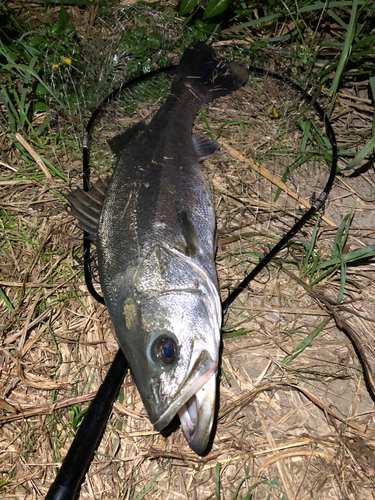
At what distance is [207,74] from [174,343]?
2.35m

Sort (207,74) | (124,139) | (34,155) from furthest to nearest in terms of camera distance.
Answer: (34,155) < (207,74) < (124,139)

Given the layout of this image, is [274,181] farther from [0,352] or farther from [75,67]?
[0,352]

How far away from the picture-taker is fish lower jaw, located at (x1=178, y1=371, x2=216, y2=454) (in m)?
2.07

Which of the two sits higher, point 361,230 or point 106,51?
point 106,51

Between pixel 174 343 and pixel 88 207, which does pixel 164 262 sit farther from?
pixel 88 207

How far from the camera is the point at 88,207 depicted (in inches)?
105

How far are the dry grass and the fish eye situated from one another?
70 cm

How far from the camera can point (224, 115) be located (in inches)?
140

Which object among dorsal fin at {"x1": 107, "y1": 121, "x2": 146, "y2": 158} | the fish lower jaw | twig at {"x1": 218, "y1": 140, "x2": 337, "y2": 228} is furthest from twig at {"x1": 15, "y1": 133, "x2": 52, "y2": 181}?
the fish lower jaw

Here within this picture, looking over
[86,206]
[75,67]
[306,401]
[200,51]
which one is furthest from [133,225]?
[75,67]

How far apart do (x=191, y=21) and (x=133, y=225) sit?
262cm

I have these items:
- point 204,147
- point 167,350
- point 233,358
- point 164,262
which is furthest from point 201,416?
point 204,147

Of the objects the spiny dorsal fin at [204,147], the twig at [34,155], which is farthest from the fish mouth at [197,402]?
the twig at [34,155]

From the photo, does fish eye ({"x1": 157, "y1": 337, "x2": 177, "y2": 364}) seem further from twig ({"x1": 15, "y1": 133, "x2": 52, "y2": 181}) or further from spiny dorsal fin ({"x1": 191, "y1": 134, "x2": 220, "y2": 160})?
twig ({"x1": 15, "y1": 133, "x2": 52, "y2": 181})
